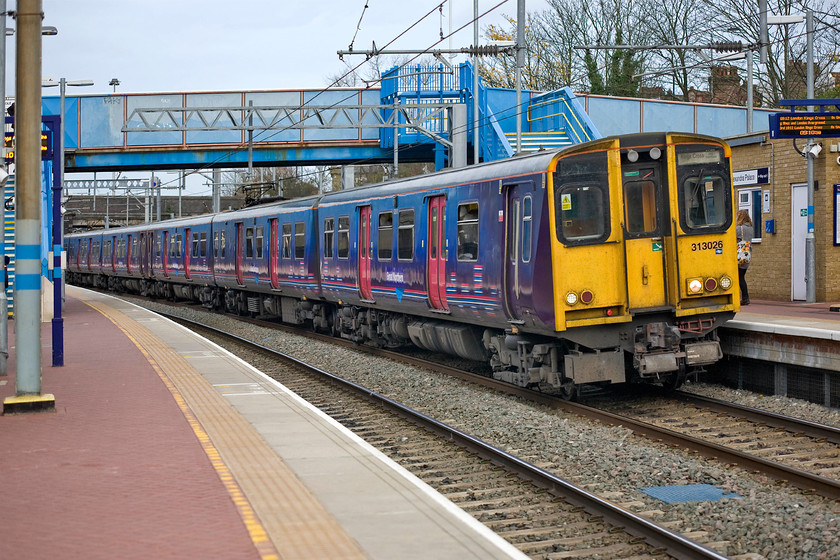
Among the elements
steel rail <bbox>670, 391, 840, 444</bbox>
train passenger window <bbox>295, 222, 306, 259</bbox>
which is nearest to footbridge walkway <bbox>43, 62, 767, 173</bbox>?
train passenger window <bbox>295, 222, 306, 259</bbox>

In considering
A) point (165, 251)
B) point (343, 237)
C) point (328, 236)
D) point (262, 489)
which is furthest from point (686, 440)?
point (165, 251)

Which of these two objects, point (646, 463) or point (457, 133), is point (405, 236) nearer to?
point (646, 463)

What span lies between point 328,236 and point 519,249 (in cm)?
956

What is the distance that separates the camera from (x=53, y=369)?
15.3 meters

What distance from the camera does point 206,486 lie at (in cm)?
749

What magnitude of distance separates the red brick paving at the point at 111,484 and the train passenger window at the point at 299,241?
1071 centimetres

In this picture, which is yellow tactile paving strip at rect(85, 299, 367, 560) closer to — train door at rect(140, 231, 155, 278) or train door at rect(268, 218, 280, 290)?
train door at rect(268, 218, 280, 290)

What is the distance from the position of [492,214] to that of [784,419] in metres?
4.81

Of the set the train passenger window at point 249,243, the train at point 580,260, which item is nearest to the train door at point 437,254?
the train at point 580,260

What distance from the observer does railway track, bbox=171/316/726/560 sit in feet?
22.2

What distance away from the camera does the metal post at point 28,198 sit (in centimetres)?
1078

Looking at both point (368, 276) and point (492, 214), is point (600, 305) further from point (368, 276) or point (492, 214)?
point (368, 276)

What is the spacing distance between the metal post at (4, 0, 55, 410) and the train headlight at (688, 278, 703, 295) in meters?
7.70

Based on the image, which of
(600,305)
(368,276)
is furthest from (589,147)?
(368,276)
